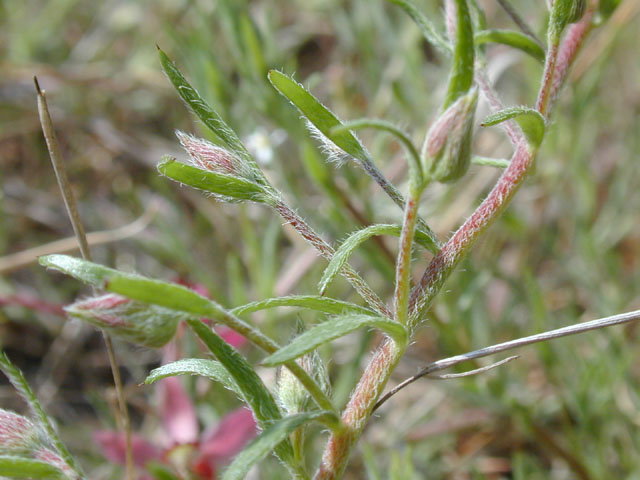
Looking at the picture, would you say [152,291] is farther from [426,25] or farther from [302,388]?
[426,25]

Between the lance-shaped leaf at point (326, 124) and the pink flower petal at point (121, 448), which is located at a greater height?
the lance-shaped leaf at point (326, 124)

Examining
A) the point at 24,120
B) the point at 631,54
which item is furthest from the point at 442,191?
the point at 24,120

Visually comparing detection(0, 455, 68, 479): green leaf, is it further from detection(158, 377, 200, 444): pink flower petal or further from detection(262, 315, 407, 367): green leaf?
detection(158, 377, 200, 444): pink flower petal

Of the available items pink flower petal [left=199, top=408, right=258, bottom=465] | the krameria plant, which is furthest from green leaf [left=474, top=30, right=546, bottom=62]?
pink flower petal [left=199, top=408, right=258, bottom=465]

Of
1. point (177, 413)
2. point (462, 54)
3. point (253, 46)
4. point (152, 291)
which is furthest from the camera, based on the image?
point (253, 46)

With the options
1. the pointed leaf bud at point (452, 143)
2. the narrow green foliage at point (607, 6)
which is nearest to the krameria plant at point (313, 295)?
the pointed leaf bud at point (452, 143)

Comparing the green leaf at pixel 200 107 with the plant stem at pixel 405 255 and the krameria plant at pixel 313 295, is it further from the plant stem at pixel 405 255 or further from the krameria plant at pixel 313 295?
the plant stem at pixel 405 255

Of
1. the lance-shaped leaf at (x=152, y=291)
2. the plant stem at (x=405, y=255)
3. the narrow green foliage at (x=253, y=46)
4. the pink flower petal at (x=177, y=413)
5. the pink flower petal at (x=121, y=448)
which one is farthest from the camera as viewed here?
the narrow green foliage at (x=253, y=46)

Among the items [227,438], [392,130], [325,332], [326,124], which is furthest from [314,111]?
[227,438]
